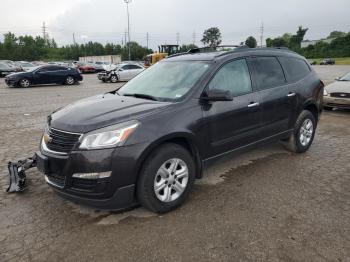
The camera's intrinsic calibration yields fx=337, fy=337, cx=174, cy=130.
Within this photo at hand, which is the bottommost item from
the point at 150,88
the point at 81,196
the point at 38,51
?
the point at 81,196

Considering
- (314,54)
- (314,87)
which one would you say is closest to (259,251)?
(314,87)

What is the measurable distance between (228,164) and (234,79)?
144 centimetres

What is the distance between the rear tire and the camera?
570 cm

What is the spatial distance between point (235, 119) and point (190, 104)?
793 mm

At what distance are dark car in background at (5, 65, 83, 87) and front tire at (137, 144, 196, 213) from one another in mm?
19431

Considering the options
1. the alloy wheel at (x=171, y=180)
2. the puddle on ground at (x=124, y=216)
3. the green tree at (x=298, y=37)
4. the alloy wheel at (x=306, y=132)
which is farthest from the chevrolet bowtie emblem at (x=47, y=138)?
the green tree at (x=298, y=37)

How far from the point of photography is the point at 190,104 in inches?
156

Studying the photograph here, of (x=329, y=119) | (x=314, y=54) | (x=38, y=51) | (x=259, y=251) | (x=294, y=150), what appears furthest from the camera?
(x=38, y=51)

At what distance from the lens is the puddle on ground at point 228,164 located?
15.2 ft

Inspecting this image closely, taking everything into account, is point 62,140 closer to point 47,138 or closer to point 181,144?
point 47,138

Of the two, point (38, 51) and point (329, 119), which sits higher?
point (38, 51)

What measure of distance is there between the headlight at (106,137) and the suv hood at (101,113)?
7 cm

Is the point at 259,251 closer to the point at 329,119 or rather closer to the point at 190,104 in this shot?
the point at 190,104

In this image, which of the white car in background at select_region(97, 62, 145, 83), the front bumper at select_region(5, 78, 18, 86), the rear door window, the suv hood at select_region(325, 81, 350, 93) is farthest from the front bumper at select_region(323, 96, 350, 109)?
the front bumper at select_region(5, 78, 18, 86)
